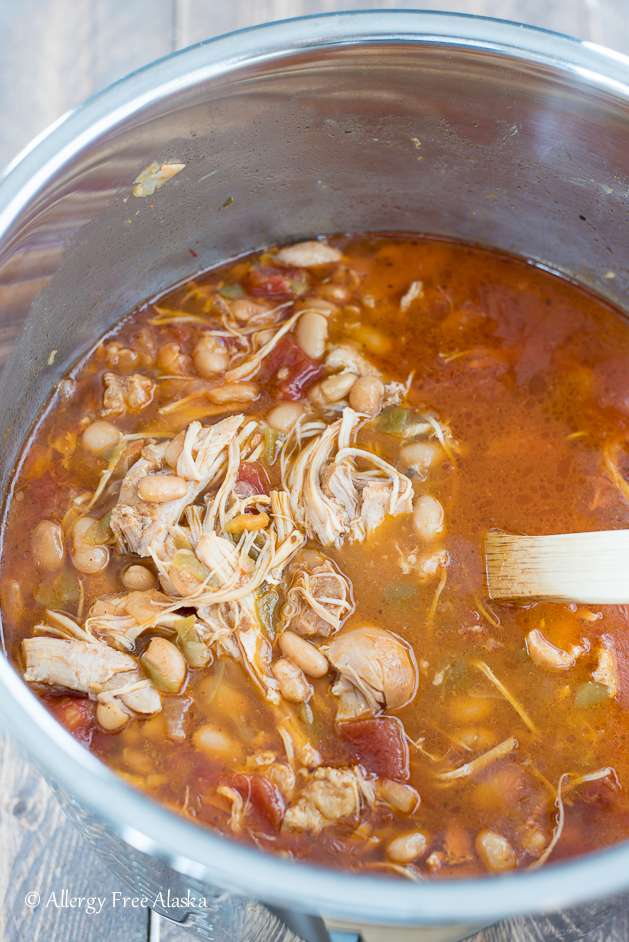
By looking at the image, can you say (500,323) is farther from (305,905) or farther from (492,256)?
(305,905)

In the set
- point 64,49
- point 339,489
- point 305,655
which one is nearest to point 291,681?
point 305,655

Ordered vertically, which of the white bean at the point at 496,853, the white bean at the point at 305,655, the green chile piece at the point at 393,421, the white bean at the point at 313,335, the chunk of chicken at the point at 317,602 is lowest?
the white bean at the point at 496,853

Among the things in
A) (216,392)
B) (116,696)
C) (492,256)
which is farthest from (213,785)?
(492,256)

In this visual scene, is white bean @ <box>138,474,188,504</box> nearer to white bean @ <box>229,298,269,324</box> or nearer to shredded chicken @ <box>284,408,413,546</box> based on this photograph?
shredded chicken @ <box>284,408,413,546</box>

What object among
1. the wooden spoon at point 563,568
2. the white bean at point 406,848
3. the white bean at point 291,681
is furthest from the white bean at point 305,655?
the wooden spoon at point 563,568

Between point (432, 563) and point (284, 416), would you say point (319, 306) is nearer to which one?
point (284, 416)

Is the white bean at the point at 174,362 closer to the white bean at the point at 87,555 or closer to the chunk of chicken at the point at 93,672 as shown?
the white bean at the point at 87,555
